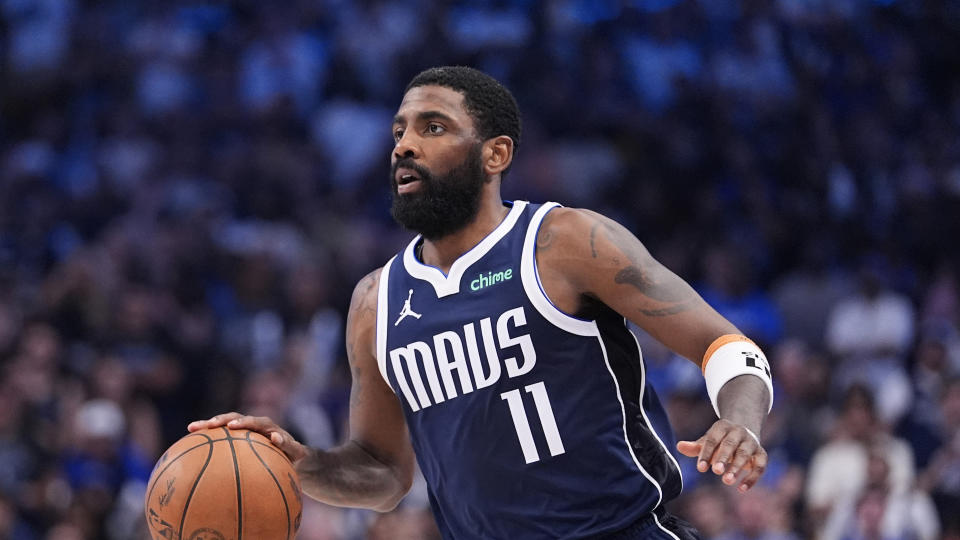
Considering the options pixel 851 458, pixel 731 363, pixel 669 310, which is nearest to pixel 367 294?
pixel 669 310

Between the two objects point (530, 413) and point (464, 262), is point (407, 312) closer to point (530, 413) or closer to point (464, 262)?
point (464, 262)

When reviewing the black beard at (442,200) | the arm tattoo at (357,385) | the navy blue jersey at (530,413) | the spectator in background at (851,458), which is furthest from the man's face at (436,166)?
the spectator in background at (851,458)

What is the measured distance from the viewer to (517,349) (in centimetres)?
404

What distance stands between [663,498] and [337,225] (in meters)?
7.97

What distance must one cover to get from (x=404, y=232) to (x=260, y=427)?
7364 mm

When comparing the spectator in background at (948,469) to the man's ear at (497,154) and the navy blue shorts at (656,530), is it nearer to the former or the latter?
the navy blue shorts at (656,530)

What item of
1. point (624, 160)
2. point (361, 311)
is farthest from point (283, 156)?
point (361, 311)

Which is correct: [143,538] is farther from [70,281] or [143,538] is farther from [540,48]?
[540,48]

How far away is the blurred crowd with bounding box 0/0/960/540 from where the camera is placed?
8.82m

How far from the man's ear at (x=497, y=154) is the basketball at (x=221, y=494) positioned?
1.24 meters

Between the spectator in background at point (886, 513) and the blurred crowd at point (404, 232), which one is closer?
the spectator in background at point (886, 513)

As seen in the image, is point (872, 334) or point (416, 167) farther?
point (872, 334)

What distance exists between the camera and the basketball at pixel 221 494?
388cm

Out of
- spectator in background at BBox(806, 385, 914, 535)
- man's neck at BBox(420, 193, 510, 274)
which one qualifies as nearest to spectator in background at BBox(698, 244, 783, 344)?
spectator in background at BBox(806, 385, 914, 535)
